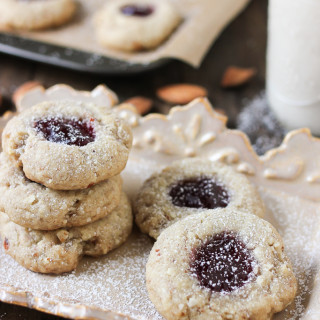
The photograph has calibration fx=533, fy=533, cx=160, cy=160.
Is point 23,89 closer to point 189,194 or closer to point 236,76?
point 236,76

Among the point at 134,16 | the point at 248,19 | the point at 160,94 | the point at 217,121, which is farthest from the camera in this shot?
the point at 248,19

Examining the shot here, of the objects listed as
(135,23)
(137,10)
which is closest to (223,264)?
(135,23)

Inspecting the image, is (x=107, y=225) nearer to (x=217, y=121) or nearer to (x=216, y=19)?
(x=217, y=121)

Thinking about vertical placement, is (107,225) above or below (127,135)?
below

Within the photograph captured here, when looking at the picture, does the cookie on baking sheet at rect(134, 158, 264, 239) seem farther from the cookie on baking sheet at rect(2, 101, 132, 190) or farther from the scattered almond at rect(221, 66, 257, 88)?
the scattered almond at rect(221, 66, 257, 88)

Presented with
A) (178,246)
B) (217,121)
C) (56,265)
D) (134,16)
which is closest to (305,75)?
(217,121)
